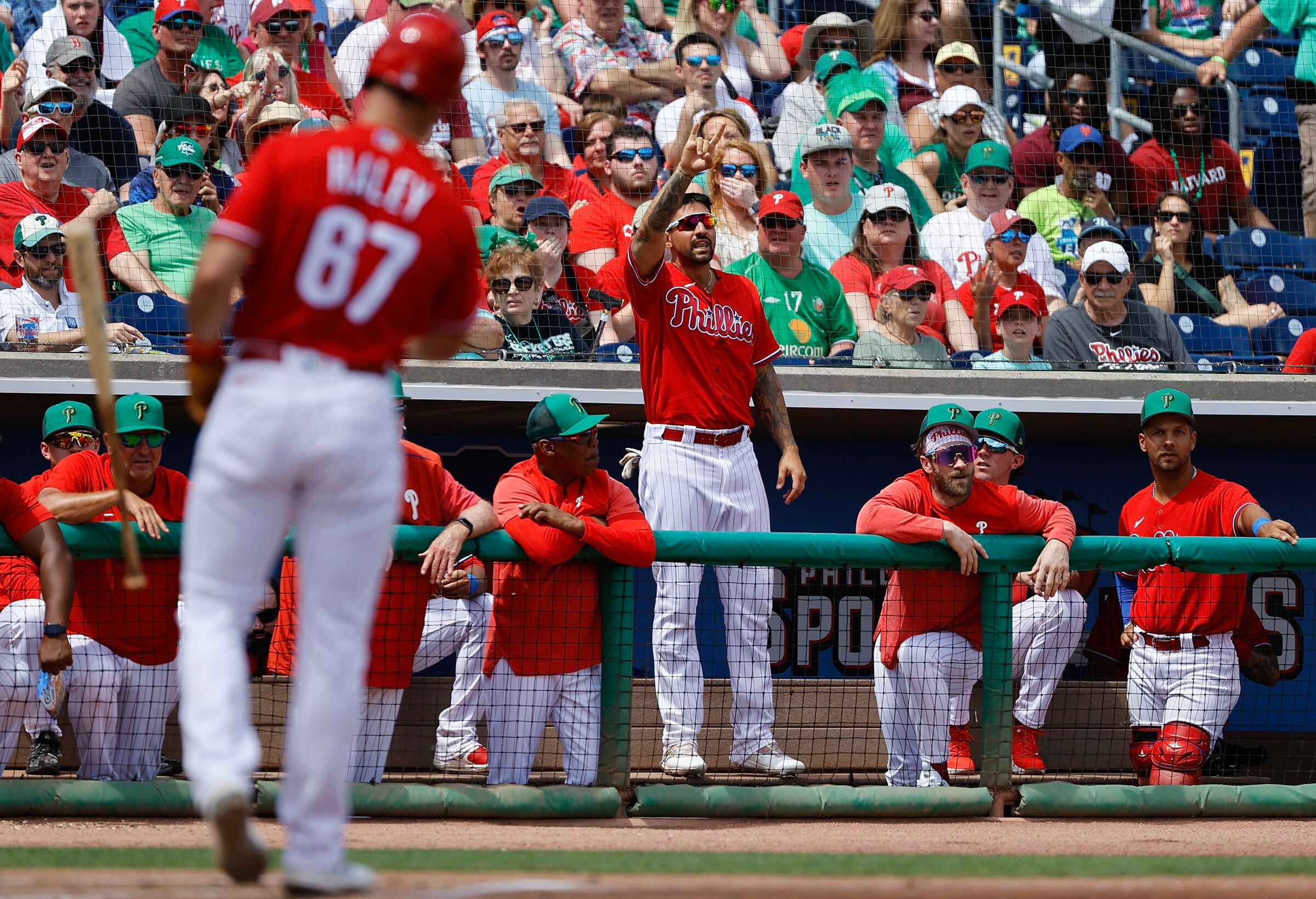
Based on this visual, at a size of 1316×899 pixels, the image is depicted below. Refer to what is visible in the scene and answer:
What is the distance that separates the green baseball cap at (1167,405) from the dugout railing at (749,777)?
2.93 ft

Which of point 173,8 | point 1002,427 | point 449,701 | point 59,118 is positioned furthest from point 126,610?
point 173,8

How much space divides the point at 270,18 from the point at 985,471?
15.0ft

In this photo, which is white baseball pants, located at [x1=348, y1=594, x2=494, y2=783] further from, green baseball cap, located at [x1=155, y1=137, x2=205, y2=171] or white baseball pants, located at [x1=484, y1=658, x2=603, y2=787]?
green baseball cap, located at [x1=155, y1=137, x2=205, y2=171]

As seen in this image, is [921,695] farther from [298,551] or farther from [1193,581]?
[298,551]

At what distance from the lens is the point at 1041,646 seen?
5.66 m

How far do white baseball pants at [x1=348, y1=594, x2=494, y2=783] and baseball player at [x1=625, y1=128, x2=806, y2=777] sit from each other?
73 cm

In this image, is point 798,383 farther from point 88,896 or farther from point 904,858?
point 88,896

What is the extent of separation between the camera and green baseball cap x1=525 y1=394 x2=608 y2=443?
17.2ft

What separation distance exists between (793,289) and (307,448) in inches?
182

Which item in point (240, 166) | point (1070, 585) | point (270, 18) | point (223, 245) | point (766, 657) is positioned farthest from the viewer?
point (270, 18)

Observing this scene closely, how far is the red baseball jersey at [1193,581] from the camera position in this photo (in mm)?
5730

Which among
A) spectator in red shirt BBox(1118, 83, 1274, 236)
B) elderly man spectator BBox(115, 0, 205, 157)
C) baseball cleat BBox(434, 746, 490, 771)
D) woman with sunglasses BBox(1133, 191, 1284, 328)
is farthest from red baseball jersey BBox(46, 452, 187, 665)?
spectator in red shirt BBox(1118, 83, 1274, 236)

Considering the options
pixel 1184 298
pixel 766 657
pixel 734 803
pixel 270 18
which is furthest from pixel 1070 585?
pixel 270 18

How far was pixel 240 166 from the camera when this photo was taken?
287 inches
